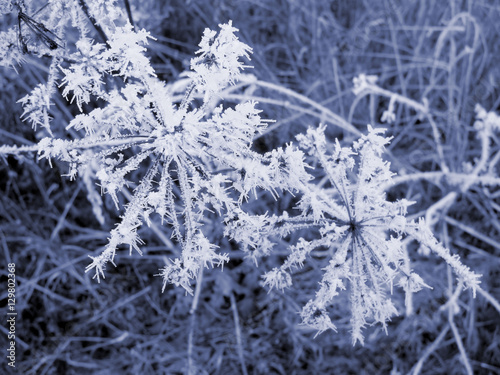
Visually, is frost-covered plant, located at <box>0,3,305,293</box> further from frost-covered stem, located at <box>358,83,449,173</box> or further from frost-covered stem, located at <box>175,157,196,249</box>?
frost-covered stem, located at <box>358,83,449,173</box>

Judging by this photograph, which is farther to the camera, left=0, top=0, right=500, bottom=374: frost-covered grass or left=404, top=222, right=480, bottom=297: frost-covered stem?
left=0, top=0, right=500, bottom=374: frost-covered grass

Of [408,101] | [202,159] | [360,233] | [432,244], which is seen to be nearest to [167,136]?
[202,159]

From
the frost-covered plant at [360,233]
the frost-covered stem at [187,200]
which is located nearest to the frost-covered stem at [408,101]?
the frost-covered plant at [360,233]

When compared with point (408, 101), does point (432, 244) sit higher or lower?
lower

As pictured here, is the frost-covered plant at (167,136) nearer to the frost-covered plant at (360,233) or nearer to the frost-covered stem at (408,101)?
the frost-covered plant at (360,233)

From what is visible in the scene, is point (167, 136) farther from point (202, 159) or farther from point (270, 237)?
point (270, 237)

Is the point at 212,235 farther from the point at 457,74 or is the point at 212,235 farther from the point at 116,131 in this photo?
the point at 457,74

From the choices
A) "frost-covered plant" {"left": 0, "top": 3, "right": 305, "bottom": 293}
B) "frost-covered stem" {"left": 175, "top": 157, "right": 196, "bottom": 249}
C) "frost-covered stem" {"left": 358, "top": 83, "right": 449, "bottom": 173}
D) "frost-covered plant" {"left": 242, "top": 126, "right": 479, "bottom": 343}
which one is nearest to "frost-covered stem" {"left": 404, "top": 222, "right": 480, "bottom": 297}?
"frost-covered plant" {"left": 242, "top": 126, "right": 479, "bottom": 343}

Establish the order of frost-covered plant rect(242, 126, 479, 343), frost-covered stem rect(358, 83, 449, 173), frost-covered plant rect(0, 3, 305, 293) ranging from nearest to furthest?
frost-covered plant rect(0, 3, 305, 293)
frost-covered plant rect(242, 126, 479, 343)
frost-covered stem rect(358, 83, 449, 173)

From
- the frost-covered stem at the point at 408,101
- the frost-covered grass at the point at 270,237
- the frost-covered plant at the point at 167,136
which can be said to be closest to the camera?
the frost-covered plant at the point at 167,136

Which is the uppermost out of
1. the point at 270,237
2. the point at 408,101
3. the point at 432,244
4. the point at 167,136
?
the point at 167,136

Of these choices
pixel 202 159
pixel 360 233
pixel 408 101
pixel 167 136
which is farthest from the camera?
pixel 408 101

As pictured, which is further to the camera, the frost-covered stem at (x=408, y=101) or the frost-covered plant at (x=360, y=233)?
the frost-covered stem at (x=408, y=101)

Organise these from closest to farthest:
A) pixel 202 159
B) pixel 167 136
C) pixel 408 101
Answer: pixel 167 136
pixel 202 159
pixel 408 101
